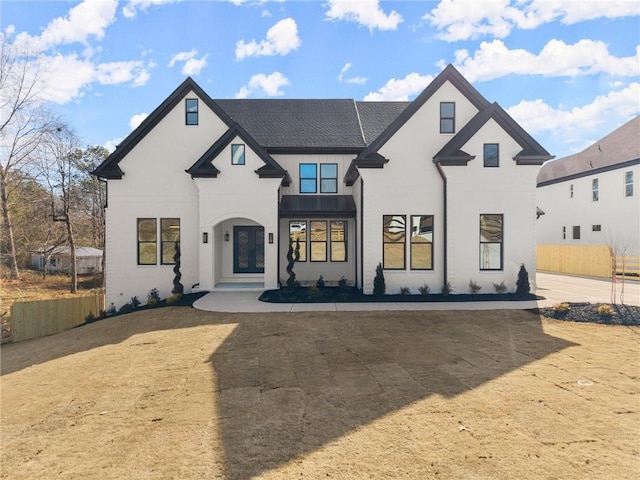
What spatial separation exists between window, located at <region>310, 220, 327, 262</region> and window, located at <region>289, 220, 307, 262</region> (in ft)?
1.12

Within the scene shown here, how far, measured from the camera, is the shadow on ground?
13.3 feet

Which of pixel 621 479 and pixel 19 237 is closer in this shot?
pixel 621 479

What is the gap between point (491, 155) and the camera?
13391 mm

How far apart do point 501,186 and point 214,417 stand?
43.5 ft

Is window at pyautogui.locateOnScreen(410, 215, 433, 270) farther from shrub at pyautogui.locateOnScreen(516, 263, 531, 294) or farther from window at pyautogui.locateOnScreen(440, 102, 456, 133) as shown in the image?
window at pyautogui.locateOnScreen(440, 102, 456, 133)

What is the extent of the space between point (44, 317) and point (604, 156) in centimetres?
3541

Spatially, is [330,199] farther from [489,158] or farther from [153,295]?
[153,295]

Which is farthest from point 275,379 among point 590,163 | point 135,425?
point 590,163

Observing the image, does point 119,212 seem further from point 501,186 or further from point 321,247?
point 501,186

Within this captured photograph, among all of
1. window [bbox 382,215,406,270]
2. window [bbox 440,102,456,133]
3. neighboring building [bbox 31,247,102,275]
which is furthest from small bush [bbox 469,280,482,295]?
neighboring building [bbox 31,247,102,275]

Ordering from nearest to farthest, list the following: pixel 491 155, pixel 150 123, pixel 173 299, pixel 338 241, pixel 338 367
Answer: pixel 338 367
pixel 173 299
pixel 491 155
pixel 150 123
pixel 338 241

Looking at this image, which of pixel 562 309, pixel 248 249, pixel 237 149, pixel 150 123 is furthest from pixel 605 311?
pixel 150 123

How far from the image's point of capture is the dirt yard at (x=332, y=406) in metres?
3.49

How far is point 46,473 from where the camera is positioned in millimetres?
3490
